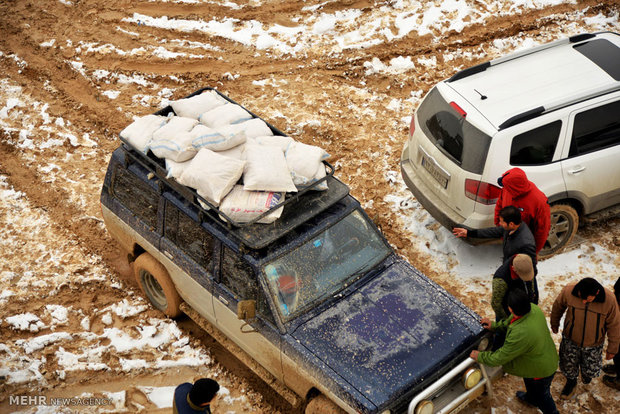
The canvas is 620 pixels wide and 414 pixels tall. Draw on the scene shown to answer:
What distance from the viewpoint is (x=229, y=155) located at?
667 cm

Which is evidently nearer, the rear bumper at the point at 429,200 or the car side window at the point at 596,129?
A: the car side window at the point at 596,129

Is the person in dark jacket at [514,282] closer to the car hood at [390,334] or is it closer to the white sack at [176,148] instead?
the car hood at [390,334]

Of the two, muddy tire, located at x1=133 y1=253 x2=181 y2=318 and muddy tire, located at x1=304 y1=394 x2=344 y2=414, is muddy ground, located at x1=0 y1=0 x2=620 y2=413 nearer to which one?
muddy tire, located at x1=133 y1=253 x2=181 y2=318

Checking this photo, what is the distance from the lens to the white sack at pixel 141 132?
695 cm

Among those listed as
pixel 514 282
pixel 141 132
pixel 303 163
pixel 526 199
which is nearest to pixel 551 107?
pixel 526 199

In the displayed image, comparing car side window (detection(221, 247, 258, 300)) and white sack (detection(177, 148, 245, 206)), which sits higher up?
white sack (detection(177, 148, 245, 206))

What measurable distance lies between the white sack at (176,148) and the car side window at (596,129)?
4321 mm

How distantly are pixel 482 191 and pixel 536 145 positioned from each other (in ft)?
2.68

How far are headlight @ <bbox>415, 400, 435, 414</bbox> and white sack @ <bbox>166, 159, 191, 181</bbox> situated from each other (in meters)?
3.17

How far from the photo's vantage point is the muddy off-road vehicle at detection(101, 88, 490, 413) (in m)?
5.66

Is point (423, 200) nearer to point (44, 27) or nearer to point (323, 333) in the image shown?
point (323, 333)

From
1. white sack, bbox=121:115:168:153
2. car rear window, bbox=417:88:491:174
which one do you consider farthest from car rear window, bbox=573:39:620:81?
white sack, bbox=121:115:168:153

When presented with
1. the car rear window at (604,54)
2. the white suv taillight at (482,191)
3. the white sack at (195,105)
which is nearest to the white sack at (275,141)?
the white sack at (195,105)

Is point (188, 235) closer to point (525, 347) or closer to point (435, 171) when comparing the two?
point (435, 171)
